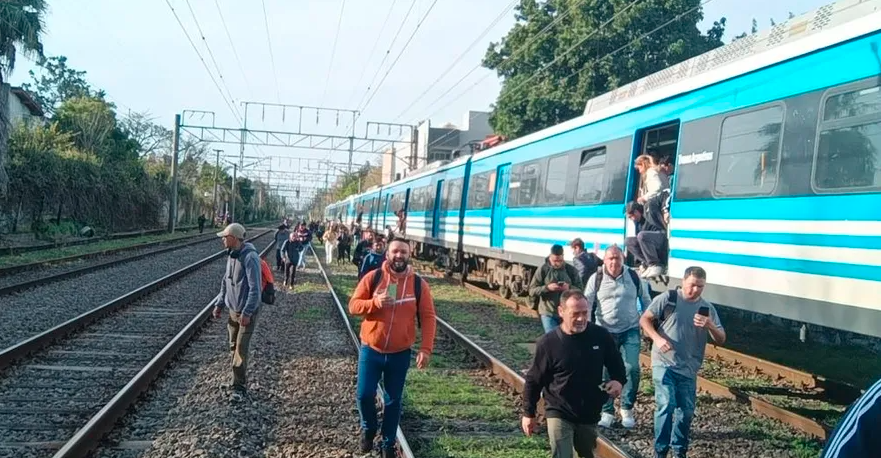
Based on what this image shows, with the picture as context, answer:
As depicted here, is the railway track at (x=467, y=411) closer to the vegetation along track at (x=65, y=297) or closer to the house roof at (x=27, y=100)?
the vegetation along track at (x=65, y=297)

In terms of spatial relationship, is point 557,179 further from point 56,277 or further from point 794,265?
point 56,277

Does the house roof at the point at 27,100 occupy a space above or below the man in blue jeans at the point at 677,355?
above

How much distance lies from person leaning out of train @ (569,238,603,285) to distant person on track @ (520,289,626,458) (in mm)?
4160

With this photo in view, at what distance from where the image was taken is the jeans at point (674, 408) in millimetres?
6184

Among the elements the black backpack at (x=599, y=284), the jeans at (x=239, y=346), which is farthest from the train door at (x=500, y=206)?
the jeans at (x=239, y=346)

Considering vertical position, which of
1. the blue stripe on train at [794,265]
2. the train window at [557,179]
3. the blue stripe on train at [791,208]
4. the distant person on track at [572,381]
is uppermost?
the train window at [557,179]

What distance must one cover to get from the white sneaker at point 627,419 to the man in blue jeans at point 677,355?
1.11m

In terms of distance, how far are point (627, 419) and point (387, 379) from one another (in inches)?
99.1

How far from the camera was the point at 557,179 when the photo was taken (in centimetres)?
1360

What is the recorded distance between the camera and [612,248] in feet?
24.2

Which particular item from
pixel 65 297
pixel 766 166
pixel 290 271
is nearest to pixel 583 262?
pixel 766 166

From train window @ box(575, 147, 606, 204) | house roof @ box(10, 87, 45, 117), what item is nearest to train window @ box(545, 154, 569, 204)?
train window @ box(575, 147, 606, 204)

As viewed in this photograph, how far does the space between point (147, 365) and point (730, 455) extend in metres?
6.30

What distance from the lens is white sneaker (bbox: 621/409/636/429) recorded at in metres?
7.39
